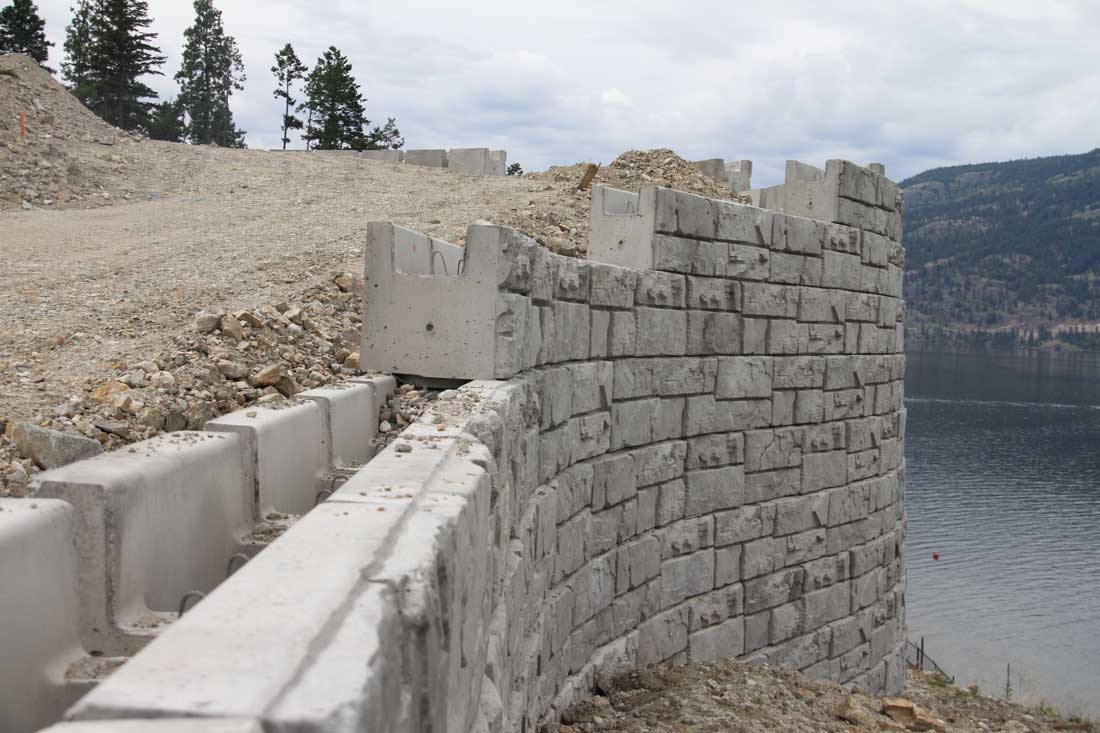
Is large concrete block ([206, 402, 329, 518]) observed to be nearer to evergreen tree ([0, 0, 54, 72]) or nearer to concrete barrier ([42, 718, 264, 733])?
concrete barrier ([42, 718, 264, 733])

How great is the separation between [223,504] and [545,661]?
2407mm

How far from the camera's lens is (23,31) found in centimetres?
4178

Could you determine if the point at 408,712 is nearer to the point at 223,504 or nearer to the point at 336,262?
the point at 223,504

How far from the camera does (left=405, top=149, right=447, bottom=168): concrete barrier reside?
19906mm

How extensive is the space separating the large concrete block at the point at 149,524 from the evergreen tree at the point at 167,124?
4997 cm

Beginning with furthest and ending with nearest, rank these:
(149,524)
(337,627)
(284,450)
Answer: (284,450) < (149,524) < (337,627)

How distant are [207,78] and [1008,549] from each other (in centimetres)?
4803

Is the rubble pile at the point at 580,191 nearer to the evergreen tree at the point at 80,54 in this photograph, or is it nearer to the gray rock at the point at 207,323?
the gray rock at the point at 207,323

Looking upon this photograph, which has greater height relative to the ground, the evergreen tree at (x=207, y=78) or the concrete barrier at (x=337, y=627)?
the evergreen tree at (x=207, y=78)

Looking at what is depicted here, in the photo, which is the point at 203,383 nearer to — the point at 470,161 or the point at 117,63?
the point at 470,161

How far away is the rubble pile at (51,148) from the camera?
14.4m

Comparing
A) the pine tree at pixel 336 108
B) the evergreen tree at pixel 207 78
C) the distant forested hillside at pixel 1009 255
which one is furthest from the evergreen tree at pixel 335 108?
the distant forested hillside at pixel 1009 255

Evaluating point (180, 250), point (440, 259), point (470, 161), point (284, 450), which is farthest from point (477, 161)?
point (284, 450)

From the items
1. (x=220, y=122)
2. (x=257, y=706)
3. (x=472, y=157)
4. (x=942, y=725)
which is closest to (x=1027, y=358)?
(x=220, y=122)
